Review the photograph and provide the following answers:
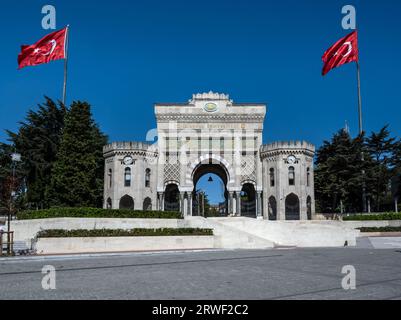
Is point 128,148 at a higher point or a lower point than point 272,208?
higher

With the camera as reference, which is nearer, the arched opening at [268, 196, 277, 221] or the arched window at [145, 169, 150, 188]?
the arched opening at [268, 196, 277, 221]

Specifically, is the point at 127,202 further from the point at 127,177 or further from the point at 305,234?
the point at 305,234

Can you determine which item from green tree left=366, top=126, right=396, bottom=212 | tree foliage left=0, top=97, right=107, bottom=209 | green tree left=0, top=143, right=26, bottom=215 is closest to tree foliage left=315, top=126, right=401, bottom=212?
green tree left=366, top=126, right=396, bottom=212

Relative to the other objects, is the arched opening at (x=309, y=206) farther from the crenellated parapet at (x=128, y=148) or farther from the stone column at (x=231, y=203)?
the crenellated parapet at (x=128, y=148)

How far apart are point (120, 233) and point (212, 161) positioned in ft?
74.8

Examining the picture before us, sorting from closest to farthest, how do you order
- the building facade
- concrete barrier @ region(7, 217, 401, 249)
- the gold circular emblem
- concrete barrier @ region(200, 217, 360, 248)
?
concrete barrier @ region(7, 217, 401, 249), concrete barrier @ region(200, 217, 360, 248), the building facade, the gold circular emblem

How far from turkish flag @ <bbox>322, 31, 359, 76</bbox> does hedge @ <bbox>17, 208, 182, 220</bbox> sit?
2254 centimetres

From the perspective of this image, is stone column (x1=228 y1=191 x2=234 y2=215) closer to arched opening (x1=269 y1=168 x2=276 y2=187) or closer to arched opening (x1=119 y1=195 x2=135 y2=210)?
arched opening (x1=269 y1=168 x2=276 y2=187)

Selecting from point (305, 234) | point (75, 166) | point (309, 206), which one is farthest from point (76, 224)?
point (309, 206)

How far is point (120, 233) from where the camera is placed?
1003 inches

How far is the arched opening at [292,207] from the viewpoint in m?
43.8

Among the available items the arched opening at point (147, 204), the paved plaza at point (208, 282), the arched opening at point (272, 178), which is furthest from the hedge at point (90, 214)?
the arched opening at point (272, 178)

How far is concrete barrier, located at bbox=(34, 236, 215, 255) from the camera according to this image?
22.9m
